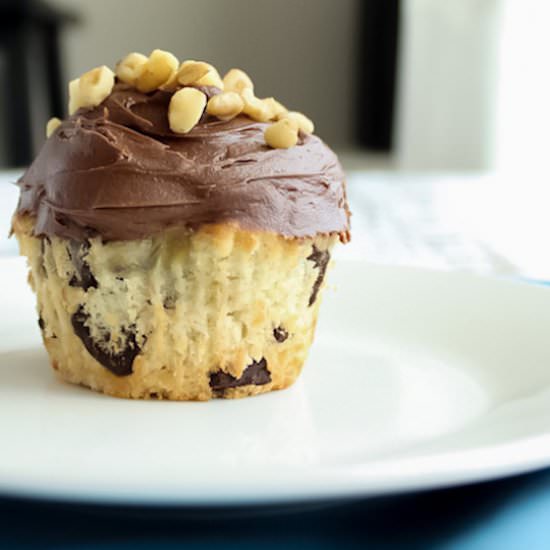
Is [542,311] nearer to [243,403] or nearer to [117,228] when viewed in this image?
[243,403]

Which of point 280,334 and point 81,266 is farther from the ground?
point 81,266

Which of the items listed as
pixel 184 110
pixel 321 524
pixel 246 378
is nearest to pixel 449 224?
pixel 246 378

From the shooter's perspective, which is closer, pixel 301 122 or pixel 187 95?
pixel 187 95

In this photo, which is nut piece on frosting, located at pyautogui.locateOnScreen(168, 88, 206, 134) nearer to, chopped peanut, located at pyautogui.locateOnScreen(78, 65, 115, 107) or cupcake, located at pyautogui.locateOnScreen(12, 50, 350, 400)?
cupcake, located at pyautogui.locateOnScreen(12, 50, 350, 400)

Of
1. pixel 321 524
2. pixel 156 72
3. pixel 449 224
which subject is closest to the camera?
pixel 321 524

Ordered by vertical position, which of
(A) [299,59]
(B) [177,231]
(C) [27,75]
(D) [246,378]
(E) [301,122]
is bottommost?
(C) [27,75]

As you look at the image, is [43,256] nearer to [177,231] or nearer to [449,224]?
[177,231]

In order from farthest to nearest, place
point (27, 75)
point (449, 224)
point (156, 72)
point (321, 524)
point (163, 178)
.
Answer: point (27, 75) → point (449, 224) → point (156, 72) → point (163, 178) → point (321, 524)

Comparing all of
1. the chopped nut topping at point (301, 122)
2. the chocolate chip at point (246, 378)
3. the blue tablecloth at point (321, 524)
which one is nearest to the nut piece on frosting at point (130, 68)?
the chopped nut topping at point (301, 122)
